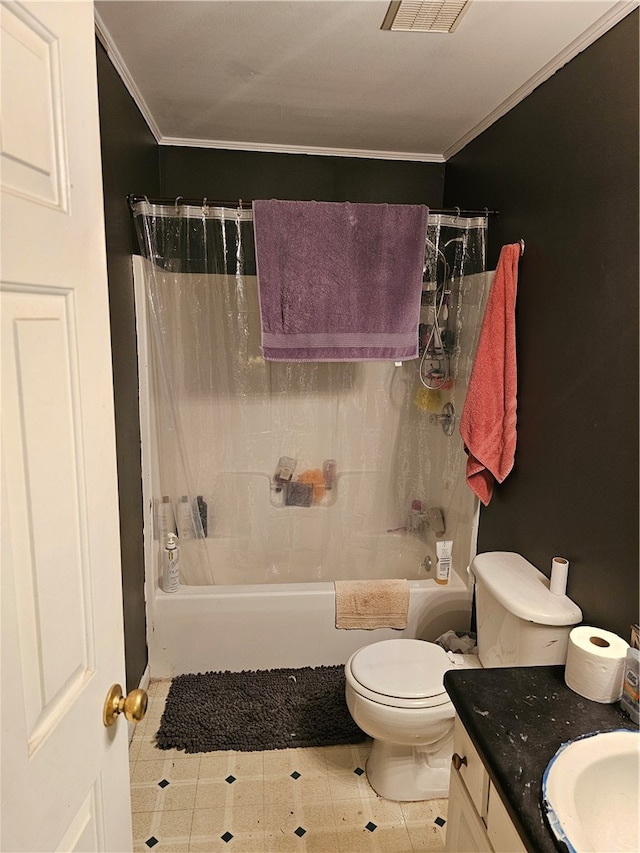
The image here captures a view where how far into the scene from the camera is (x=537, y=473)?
2.10 meters

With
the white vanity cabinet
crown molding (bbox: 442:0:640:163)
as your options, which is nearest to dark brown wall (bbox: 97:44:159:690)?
the white vanity cabinet

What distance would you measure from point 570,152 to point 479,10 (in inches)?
20.4

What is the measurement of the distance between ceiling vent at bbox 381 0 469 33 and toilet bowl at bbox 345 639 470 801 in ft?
6.69

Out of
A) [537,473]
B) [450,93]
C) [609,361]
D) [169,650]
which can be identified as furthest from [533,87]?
[169,650]

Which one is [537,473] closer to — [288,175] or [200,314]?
[200,314]

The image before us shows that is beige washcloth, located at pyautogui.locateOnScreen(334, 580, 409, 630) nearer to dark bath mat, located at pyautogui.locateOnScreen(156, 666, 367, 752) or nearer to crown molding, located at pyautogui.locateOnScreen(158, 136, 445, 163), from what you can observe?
dark bath mat, located at pyautogui.locateOnScreen(156, 666, 367, 752)

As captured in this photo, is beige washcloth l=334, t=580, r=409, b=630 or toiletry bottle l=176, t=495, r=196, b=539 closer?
beige washcloth l=334, t=580, r=409, b=630

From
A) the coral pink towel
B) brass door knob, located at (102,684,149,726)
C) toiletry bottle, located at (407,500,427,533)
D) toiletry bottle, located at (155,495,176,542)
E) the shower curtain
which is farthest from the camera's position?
toiletry bottle, located at (407,500,427,533)

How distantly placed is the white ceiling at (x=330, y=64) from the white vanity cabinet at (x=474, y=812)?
1916mm

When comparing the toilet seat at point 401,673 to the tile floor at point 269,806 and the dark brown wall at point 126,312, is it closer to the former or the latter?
the tile floor at point 269,806

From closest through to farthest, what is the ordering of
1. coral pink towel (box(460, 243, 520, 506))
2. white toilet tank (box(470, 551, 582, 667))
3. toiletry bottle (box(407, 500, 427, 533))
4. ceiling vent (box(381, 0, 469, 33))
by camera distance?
1. ceiling vent (box(381, 0, 469, 33))
2. white toilet tank (box(470, 551, 582, 667))
3. coral pink towel (box(460, 243, 520, 506))
4. toiletry bottle (box(407, 500, 427, 533))

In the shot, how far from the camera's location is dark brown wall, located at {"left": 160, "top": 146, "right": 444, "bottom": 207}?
286cm

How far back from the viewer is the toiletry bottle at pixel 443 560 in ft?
8.82

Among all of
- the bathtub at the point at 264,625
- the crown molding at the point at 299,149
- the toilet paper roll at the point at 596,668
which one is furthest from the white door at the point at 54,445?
the crown molding at the point at 299,149
